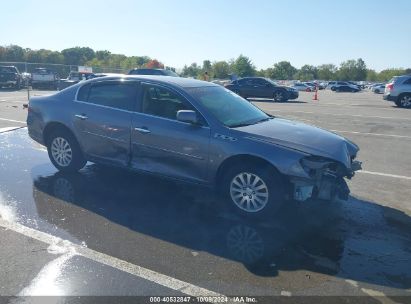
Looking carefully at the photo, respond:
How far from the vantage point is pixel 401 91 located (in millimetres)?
21438

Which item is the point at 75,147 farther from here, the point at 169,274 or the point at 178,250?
the point at 169,274

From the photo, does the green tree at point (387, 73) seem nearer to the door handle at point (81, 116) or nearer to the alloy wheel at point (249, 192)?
the door handle at point (81, 116)

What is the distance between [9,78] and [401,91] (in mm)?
25427

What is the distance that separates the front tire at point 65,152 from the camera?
6.41 meters

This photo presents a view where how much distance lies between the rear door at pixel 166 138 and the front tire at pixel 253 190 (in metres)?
0.40

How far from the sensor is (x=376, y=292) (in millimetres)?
3400

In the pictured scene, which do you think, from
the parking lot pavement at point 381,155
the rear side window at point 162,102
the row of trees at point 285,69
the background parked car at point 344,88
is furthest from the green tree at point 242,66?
the rear side window at point 162,102

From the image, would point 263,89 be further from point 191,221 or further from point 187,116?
point 191,221

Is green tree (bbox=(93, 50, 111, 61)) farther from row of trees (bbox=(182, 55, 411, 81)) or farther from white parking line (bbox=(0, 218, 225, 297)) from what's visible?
white parking line (bbox=(0, 218, 225, 297))

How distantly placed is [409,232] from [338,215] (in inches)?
32.8

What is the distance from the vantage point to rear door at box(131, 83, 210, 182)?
Answer: 520 centimetres

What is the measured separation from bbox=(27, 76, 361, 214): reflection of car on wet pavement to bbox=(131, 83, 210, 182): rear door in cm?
1

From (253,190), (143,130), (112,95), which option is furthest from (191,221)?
(112,95)

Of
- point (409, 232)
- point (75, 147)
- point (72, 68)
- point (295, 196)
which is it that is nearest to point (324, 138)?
point (295, 196)
